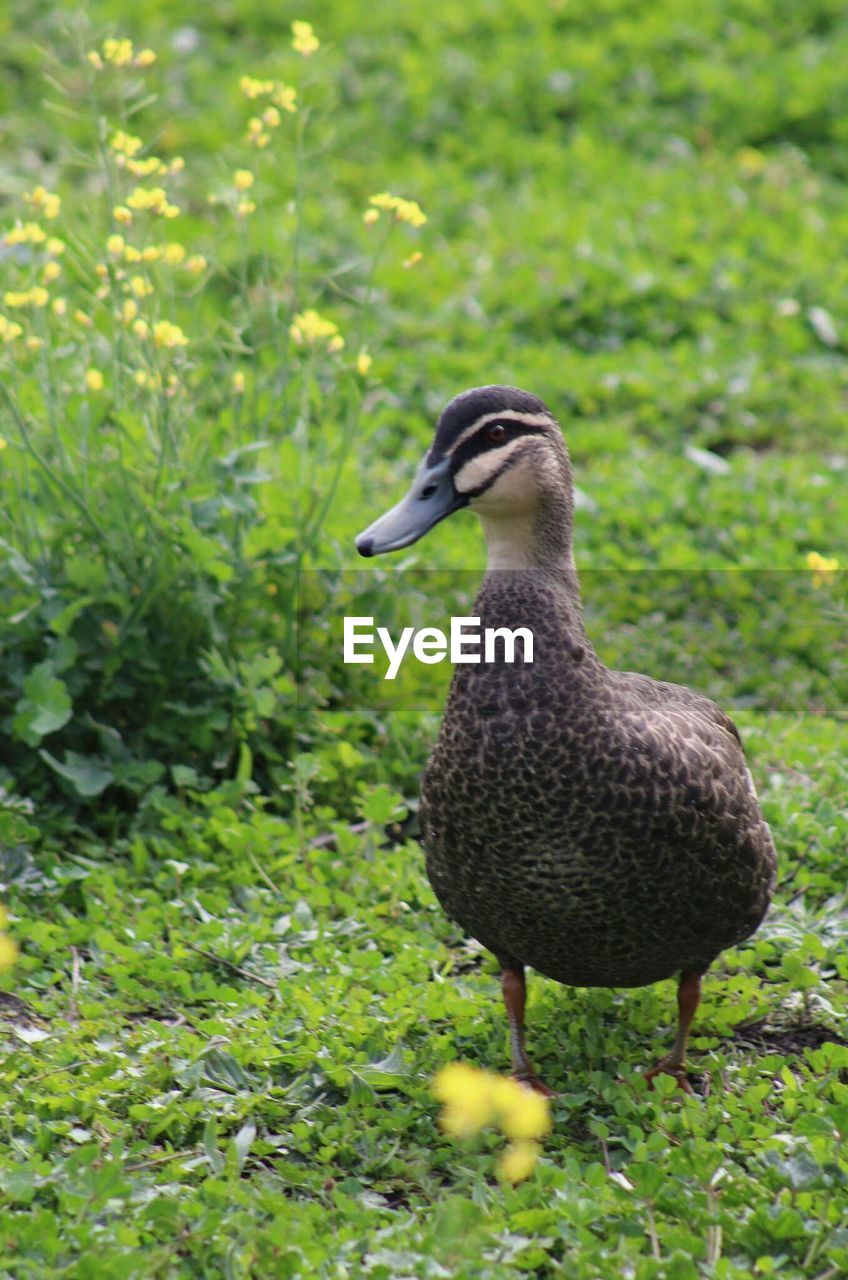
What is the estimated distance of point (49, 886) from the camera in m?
4.29

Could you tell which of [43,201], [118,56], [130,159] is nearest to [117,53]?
[118,56]

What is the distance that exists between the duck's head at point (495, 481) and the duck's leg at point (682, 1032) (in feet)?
3.05

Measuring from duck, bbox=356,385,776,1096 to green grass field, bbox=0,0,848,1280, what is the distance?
0.99ft

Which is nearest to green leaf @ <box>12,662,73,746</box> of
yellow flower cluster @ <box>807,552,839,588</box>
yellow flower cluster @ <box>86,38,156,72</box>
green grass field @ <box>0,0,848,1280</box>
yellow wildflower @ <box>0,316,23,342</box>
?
green grass field @ <box>0,0,848,1280</box>

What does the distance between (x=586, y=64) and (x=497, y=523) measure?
6.59 m

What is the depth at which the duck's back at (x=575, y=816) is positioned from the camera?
3.27 m

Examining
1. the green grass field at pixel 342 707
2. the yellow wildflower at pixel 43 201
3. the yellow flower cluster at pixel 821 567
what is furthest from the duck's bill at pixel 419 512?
the yellow flower cluster at pixel 821 567

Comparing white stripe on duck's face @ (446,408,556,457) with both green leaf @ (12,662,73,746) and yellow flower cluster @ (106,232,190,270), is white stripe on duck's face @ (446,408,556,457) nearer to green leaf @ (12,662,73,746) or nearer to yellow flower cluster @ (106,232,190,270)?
yellow flower cluster @ (106,232,190,270)

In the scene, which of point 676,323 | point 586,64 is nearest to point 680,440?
point 676,323

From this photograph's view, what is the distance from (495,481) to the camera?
348 cm

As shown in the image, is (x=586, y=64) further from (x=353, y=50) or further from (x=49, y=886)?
(x=49, y=886)

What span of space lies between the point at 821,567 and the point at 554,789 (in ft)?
7.42

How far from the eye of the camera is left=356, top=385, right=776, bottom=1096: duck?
3.27 m

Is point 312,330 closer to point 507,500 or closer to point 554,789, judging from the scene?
point 507,500
